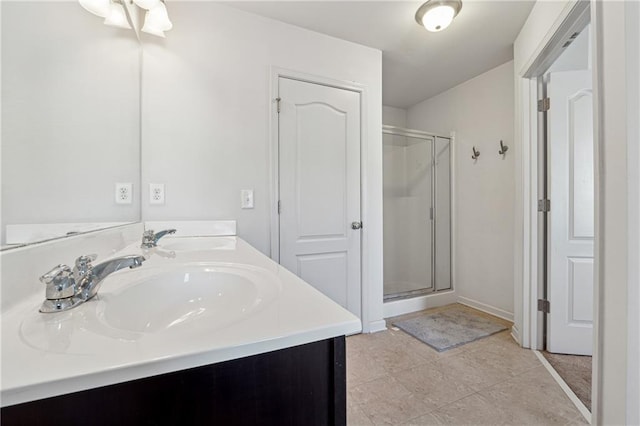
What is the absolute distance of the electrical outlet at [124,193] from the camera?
1.22 metres

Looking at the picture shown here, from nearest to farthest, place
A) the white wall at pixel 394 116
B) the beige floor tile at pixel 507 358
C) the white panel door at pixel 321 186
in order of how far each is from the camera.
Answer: the beige floor tile at pixel 507 358 < the white panel door at pixel 321 186 < the white wall at pixel 394 116

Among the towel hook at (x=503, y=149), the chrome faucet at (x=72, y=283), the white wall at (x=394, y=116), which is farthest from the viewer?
the white wall at (x=394, y=116)

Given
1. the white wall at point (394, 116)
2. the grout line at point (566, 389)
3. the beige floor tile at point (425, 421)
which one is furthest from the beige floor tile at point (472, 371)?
the white wall at point (394, 116)

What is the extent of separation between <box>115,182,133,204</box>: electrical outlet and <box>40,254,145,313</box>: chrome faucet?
76cm

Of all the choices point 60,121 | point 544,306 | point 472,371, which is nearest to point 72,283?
point 60,121

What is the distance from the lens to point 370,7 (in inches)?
70.6

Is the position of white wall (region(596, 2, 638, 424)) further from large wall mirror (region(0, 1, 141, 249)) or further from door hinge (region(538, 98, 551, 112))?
large wall mirror (region(0, 1, 141, 249))

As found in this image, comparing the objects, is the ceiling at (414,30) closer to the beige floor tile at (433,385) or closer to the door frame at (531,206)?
the door frame at (531,206)

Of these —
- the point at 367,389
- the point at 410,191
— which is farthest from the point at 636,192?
the point at 410,191

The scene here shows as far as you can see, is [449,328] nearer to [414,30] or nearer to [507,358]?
[507,358]

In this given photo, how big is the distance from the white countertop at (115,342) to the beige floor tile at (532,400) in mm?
1460

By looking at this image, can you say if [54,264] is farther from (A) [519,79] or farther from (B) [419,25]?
(A) [519,79]

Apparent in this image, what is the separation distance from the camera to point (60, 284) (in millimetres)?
525

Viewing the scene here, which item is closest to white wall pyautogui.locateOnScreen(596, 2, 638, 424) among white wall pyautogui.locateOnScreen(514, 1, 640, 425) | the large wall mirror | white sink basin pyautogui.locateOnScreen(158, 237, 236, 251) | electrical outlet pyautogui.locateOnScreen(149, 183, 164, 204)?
white wall pyautogui.locateOnScreen(514, 1, 640, 425)
